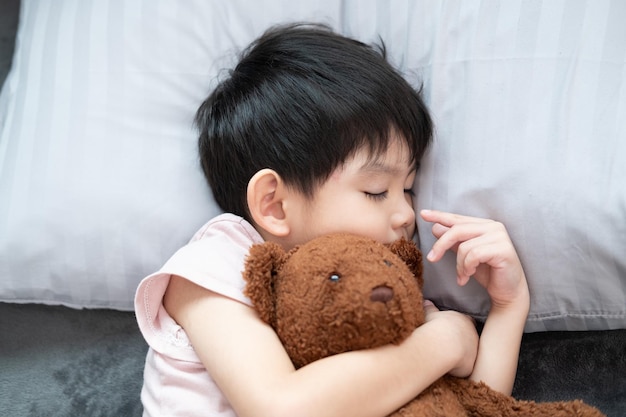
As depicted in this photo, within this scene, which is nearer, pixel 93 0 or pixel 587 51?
pixel 587 51

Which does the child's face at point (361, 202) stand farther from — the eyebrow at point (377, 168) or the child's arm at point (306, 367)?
the child's arm at point (306, 367)

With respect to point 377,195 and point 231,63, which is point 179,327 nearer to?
point 377,195

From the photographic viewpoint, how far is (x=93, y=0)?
1.20 metres

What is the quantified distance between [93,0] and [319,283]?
28.1 inches

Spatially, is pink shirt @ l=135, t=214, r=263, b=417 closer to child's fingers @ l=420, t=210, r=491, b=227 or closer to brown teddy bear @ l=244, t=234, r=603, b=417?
brown teddy bear @ l=244, t=234, r=603, b=417

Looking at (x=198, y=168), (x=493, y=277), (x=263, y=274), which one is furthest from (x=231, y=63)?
(x=493, y=277)

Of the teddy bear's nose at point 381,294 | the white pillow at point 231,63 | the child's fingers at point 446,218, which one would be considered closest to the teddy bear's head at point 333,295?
the teddy bear's nose at point 381,294

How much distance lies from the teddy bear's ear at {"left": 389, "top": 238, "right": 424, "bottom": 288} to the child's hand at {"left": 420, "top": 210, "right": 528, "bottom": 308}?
0.04 m

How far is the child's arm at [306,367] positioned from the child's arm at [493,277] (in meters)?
0.06

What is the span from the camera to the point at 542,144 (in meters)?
0.94

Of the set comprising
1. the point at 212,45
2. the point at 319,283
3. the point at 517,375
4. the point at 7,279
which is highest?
the point at 212,45

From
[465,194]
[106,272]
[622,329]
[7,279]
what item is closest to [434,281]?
[465,194]

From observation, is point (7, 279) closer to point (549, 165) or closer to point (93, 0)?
point (93, 0)

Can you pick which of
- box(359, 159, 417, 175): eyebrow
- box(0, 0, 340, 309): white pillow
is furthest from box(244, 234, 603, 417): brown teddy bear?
box(0, 0, 340, 309): white pillow
